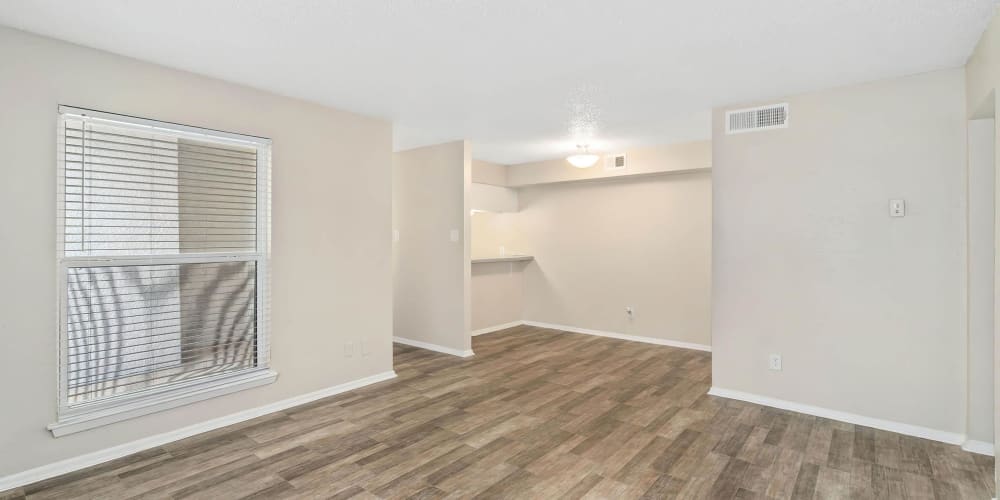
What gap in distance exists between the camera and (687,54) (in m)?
2.77

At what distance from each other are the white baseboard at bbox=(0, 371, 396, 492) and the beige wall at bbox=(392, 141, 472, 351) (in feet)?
4.95

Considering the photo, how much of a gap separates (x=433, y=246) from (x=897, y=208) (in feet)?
13.4

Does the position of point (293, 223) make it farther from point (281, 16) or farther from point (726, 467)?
point (726, 467)

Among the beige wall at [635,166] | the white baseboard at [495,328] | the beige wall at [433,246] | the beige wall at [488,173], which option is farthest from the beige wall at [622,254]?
the beige wall at [433,246]

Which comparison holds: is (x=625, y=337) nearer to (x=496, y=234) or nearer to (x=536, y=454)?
(x=496, y=234)

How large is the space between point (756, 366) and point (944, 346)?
111 cm

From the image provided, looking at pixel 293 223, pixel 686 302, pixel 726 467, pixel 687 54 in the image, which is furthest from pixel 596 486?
pixel 686 302

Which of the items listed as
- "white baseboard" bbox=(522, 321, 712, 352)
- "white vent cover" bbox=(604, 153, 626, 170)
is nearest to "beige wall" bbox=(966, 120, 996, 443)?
"white baseboard" bbox=(522, 321, 712, 352)

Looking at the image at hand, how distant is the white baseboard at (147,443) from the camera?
247 centimetres

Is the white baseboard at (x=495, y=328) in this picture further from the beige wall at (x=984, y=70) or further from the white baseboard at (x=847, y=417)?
the beige wall at (x=984, y=70)

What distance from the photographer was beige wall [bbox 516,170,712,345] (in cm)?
561

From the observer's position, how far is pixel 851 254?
330cm

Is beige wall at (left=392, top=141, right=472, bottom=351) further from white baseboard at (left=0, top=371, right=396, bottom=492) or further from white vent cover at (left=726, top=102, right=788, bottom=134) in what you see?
white vent cover at (left=726, top=102, right=788, bottom=134)

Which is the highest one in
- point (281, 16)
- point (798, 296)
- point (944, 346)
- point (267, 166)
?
point (281, 16)
